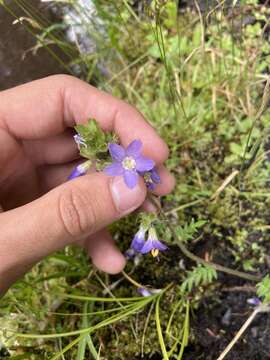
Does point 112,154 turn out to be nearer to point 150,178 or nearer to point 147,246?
point 150,178

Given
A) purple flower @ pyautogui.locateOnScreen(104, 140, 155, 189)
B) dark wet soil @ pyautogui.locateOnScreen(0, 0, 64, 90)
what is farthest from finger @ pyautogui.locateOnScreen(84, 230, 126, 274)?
dark wet soil @ pyautogui.locateOnScreen(0, 0, 64, 90)

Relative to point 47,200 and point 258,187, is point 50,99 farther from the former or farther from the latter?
point 258,187

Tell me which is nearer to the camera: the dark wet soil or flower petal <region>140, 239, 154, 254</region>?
flower petal <region>140, 239, 154, 254</region>

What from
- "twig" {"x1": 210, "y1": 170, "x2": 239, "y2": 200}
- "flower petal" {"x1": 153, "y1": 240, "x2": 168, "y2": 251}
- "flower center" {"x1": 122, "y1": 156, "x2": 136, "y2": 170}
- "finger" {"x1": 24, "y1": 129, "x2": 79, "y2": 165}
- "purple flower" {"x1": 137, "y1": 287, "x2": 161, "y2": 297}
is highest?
"flower center" {"x1": 122, "y1": 156, "x2": 136, "y2": 170}

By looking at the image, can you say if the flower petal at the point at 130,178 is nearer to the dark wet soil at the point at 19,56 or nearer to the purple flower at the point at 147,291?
the purple flower at the point at 147,291

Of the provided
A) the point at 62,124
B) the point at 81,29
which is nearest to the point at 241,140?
the point at 62,124

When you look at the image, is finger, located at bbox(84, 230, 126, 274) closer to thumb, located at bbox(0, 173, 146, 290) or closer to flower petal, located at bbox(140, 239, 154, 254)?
flower petal, located at bbox(140, 239, 154, 254)
